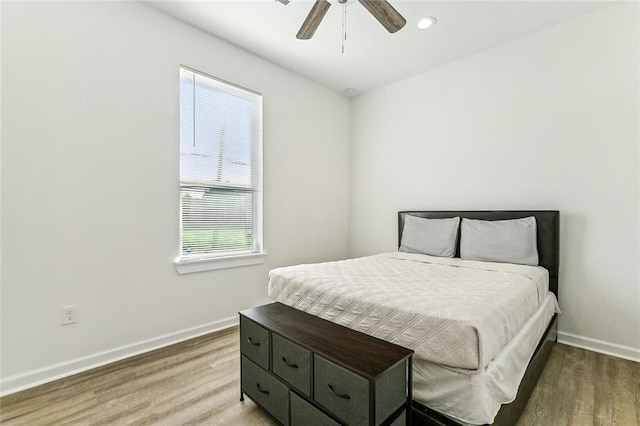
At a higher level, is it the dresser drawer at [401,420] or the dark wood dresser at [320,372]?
the dark wood dresser at [320,372]

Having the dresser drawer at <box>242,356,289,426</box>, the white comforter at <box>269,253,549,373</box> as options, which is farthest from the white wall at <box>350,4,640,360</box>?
the dresser drawer at <box>242,356,289,426</box>

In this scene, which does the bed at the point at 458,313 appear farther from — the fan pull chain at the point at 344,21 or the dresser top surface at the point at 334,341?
the fan pull chain at the point at 344,21

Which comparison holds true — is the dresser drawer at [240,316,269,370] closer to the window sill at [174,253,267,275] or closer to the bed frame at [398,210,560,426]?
the bed frame at [398,210,560,426]

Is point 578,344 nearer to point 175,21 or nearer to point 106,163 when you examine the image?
point 106,163

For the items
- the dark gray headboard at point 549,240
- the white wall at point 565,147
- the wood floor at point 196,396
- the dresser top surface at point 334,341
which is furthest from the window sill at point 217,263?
the dark gray headboard at point 549,240

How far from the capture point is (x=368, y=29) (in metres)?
2.65

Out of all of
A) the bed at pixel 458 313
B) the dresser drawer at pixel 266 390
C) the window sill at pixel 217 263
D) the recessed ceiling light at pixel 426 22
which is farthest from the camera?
the window sill at pixel 217 263

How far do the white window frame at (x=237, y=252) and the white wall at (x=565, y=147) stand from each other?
1.84 m

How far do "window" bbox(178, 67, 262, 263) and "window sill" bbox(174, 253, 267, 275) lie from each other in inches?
1.7

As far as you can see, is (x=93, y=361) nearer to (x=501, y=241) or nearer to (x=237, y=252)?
(x=237, y=252)

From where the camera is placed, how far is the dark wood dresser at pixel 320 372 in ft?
3.77

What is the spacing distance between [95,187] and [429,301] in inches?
93.6

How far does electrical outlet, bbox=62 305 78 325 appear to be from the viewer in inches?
79.6

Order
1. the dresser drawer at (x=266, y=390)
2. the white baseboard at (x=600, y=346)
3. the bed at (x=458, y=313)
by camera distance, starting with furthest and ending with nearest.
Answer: the white baseboard at (x=600, y=346)
the dresser drawer at (x=266, y=390)
the bed at (x=458, y=313)
